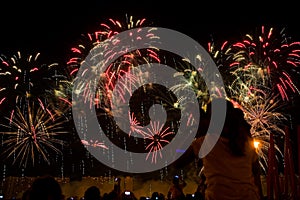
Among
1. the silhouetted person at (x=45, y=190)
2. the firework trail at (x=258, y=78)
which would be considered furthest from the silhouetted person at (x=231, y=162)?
the firework trail at (x=258, y=78)

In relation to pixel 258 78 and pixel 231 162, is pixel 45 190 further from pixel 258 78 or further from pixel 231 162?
pixel 258 78

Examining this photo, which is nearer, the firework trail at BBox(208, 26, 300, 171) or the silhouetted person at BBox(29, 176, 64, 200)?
the silhouetted person at BBox(29, 176, 64, 200)

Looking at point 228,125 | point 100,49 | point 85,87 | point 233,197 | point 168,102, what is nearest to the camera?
point 233,197

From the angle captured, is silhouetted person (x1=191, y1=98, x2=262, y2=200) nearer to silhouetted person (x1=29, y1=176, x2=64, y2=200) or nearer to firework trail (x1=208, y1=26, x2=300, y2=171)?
silhouetted person (x1=29, y1=176, x2=64, y2=200)

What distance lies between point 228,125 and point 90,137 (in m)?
30.3

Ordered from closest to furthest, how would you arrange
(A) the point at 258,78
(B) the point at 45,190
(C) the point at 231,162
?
(B) the point at 45,190
(C) the point at 231,162
(A) the point at 258,78

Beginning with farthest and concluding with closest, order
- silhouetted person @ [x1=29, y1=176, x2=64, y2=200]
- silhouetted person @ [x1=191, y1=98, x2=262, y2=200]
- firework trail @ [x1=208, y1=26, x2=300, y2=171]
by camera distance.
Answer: firework trail @ [x1=208, y1=26, x2=300, y2=171]
silhouetted person @ [x1=191, y1=98, x2=262, y2=200]
silhouetted person @ [x1=29, y1=176, x2=64, y2=200]

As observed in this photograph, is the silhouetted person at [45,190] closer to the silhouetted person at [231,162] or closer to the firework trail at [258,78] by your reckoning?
the silhouetted person at [231,162]

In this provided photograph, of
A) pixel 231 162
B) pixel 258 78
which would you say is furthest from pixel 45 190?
pixel 258 78

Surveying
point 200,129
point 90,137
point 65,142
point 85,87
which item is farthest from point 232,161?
point 65,142

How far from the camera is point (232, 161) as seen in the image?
11.5ft

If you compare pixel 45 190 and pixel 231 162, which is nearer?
pixel 45 190

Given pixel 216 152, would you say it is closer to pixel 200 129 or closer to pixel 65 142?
pixel 200 129

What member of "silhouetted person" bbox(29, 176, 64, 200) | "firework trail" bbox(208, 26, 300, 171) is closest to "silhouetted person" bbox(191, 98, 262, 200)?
"silhouetted person" bbox(29, 176, 64, 200)
